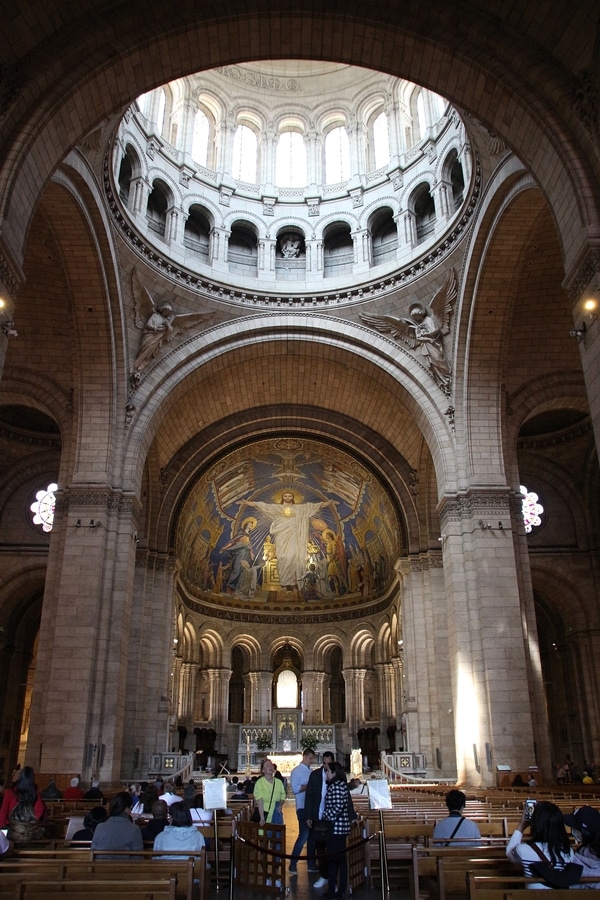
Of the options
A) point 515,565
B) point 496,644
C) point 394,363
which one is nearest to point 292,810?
point 496,644

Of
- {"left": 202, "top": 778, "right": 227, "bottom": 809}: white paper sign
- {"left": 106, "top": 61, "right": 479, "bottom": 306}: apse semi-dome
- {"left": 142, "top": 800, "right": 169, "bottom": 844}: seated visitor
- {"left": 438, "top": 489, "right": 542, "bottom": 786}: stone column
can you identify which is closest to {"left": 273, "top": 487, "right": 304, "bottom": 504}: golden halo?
{"left": 106, "top": 61, "right": 479, "bottom": 306}: apse semi-dome

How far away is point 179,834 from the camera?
6336mm

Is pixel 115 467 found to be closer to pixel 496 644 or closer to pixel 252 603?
pixel 496 644

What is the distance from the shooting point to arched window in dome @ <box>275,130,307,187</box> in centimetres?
2678

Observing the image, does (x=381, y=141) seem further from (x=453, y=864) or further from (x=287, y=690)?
(x=287, y=690)

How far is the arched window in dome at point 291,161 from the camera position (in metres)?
26.8

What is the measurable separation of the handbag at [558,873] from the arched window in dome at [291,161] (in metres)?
24.9

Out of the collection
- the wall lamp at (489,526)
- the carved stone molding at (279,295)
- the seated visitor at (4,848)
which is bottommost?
the seated visitor at (4,848)

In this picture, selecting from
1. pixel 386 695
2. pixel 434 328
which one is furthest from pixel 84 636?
pixel 386 695

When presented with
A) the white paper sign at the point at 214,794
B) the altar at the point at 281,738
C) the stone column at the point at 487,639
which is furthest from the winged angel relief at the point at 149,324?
the altar at the point at 281,738

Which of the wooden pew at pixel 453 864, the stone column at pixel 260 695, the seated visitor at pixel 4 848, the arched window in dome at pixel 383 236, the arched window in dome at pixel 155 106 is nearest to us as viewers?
the wooden pew at pixel 453 864

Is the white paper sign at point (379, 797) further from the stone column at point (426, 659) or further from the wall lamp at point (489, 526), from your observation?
the stone column at point (426, 659)

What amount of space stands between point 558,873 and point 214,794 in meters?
3.80

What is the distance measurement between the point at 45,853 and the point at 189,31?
12177 millimetres
